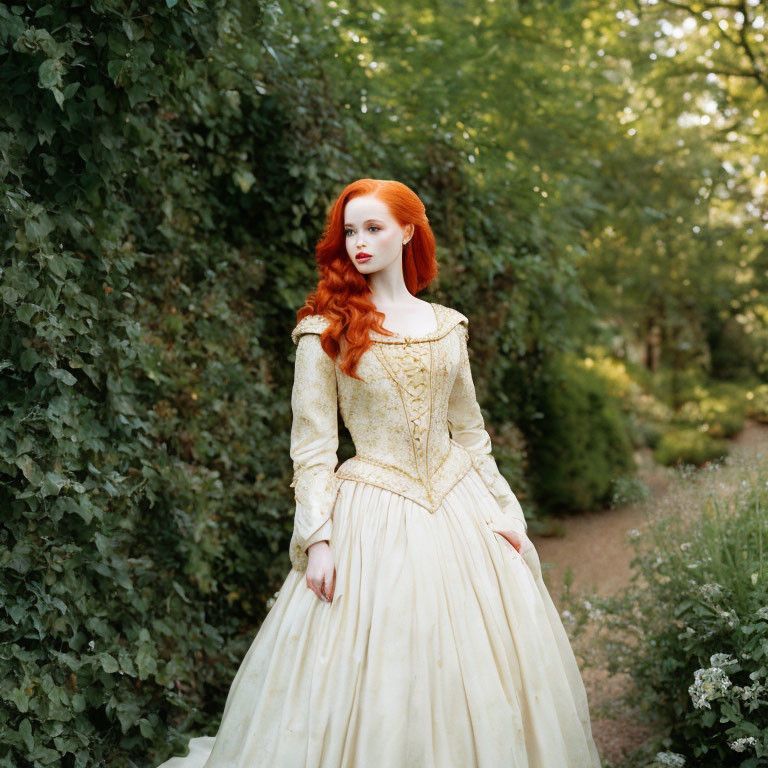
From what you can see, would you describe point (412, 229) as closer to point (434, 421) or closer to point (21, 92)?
point (434, 421)

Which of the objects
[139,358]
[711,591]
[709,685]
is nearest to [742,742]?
[709,685]

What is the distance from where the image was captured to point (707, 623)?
8.84 feet

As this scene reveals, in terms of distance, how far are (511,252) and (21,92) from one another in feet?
9.63

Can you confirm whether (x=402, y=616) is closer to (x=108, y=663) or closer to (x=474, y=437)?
(x=474, y=437)

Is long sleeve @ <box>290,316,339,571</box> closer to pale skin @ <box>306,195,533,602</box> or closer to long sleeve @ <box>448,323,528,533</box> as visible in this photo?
pale skin @ <box>306,195,533,602</box>

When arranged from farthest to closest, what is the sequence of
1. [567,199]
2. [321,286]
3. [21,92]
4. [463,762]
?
[567,199] → [321,286] → [21,92] → [463,762]

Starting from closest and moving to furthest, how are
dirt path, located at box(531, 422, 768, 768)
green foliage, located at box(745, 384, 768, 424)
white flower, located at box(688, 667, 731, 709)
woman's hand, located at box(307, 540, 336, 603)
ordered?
woman's hand, located at box(307, 540, 336, 603) → white flower, located at box(688, 667, 731, 709) → dirt path, located at box(531, 422, 768, 768) → green foliage, located at box(745, 384, 768, 424)

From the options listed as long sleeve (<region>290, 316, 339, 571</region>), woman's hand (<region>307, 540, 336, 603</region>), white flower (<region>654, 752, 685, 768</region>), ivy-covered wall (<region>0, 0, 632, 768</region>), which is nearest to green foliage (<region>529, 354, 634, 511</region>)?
ivy-covered wall (<region>0, 0, 632, 768</region>)

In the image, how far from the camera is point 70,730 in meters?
2.35

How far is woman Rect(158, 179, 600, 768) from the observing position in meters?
1.90

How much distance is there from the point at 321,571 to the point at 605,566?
155 inches

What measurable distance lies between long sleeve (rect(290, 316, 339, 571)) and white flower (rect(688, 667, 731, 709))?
3.74ft

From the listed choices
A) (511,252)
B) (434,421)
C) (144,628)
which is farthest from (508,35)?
(144,628)

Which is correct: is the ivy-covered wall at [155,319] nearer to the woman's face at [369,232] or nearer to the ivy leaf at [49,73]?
the ivy leaf at [49,73]
